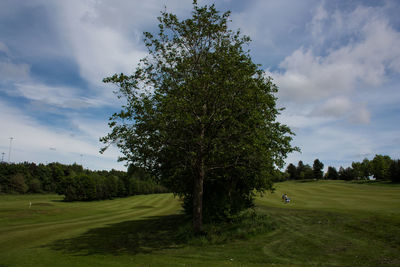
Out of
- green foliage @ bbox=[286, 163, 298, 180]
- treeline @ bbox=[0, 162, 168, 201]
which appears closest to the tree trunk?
treeline @ bbox=[0, 162, 168, 201]

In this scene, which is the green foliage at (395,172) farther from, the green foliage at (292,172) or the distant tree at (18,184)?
the distant tree at (18,184)

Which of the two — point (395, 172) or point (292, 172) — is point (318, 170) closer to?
point (292, 172)

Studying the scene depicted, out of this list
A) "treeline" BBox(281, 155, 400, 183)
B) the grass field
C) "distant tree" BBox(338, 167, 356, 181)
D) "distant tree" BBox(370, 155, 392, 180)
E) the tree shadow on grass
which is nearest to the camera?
the grass field

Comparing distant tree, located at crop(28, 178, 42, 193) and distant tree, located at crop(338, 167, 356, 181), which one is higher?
distant tree, located at crop(338, 167, 356, 181)

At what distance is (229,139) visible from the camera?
720 inches

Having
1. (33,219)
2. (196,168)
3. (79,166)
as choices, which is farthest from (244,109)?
(79,166)

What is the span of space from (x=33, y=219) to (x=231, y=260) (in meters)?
38.8

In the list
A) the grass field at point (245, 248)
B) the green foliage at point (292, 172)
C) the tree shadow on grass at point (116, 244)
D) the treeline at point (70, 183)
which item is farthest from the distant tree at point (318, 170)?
the tree shadow on grass at point (116, 244)

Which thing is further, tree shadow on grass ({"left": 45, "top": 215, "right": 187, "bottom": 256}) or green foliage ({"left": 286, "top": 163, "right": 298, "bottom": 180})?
green foliage ({"left": 286, "top": 163, "right": 298, "bottom": 180})

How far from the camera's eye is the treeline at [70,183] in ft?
325

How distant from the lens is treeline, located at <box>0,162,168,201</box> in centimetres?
9897

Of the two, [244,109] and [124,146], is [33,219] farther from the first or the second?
[244,109]

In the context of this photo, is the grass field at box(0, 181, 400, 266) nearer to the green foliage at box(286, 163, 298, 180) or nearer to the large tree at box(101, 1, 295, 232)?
the large tree at box(101, 1, 295, 232)

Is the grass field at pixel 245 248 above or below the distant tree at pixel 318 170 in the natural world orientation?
below
